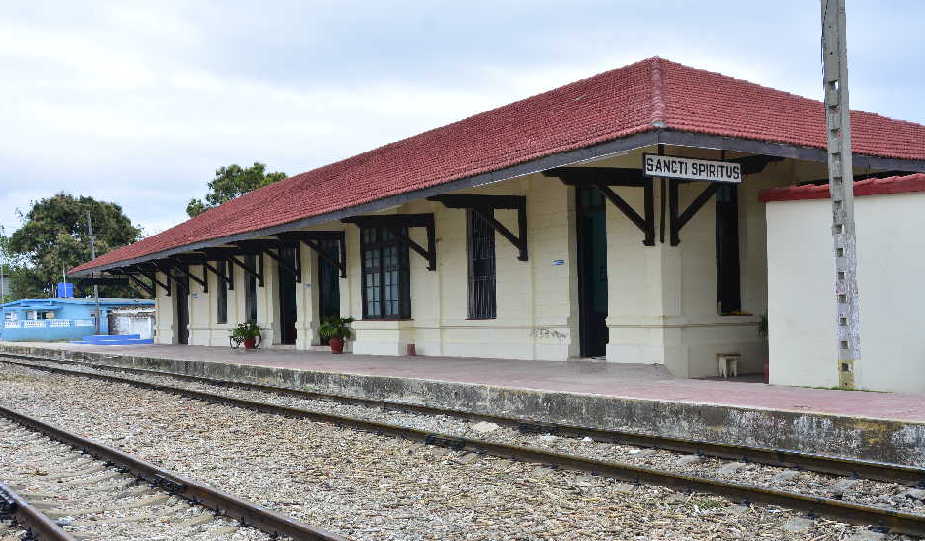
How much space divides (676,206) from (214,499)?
806 centimetres

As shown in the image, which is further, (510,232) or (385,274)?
(385,274)

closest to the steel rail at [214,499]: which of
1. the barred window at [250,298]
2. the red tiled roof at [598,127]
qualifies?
the red tiled roof at [598,127]

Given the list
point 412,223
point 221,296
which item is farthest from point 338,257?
point 221,296

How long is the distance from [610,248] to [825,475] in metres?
6.81

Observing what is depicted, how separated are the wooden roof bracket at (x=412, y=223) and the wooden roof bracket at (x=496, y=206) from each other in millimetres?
2445

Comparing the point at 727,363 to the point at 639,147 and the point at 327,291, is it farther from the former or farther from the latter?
the point at 327,291

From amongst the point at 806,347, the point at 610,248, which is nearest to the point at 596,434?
the point at 806,347

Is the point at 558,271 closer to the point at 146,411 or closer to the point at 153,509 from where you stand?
the point at 146,411

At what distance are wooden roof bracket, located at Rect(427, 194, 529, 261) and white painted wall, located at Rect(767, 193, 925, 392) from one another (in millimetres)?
4688

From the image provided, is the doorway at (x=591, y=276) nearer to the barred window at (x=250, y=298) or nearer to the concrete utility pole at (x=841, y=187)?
the concrete utility pole at (x=841, y=187)

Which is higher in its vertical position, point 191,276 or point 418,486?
point 191,276

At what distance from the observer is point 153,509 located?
239 inches

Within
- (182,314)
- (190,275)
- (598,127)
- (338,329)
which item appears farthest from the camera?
(182,314)

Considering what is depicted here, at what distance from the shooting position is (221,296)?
2695cm
